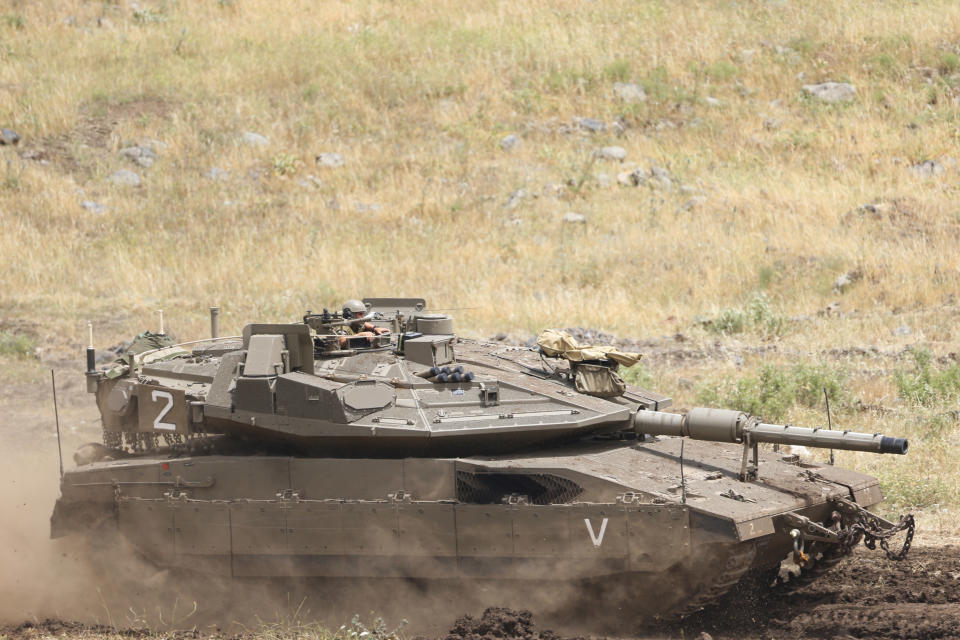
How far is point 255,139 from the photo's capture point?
27172mm

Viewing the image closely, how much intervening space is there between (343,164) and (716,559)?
61.6 ft

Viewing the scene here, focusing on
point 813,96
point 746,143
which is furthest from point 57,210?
point 813,96

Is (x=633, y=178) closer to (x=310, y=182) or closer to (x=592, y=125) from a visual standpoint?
(x=592, y=125)

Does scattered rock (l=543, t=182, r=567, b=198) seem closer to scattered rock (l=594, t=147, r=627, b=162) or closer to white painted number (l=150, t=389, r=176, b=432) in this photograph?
scattered rock (l=594, t=147, r=627, b=162)

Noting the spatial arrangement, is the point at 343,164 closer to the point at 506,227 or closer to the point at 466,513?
the point at 506,227

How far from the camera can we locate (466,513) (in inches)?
387

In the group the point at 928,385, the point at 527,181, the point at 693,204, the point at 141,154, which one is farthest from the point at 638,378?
the point at 141,154

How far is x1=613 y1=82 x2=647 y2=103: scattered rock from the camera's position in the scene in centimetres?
2845

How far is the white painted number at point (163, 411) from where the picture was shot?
11.0 metres

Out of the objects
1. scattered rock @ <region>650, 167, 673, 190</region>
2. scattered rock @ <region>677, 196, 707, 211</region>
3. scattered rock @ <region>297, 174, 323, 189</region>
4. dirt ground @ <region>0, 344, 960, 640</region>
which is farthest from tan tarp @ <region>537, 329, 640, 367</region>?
scattered rock @ <region>297, 174, 323, 189</region>

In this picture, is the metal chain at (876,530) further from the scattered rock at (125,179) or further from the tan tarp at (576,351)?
the scattered rock at (125,179)

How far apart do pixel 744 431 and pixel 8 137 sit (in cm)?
2149

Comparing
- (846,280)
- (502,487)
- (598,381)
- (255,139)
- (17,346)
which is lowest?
(17,346)

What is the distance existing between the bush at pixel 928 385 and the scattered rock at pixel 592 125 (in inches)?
485
